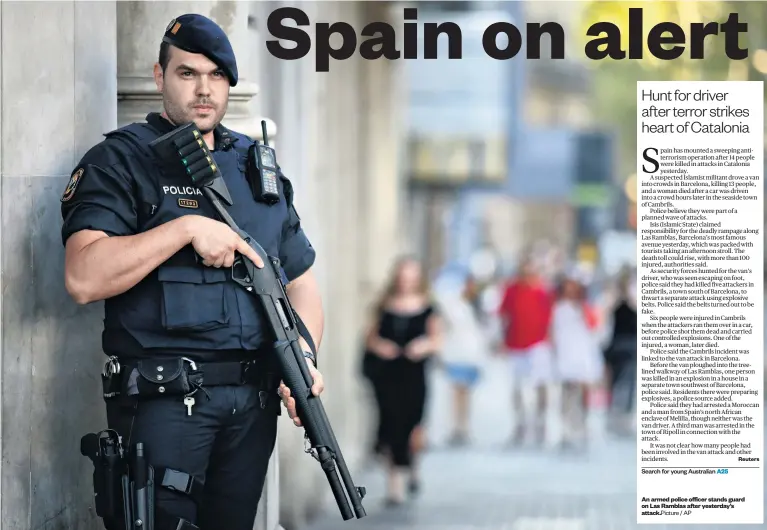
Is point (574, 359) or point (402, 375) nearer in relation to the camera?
point (402, 375)

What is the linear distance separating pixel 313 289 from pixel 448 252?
40928mm

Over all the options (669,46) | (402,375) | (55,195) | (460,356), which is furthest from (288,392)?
(460,356)

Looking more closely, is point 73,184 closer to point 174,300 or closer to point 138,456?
point 174,300

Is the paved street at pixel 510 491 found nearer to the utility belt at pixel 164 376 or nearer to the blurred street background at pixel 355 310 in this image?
the blurred street background at pixel 355 310

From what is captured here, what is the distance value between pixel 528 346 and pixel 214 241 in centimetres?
909

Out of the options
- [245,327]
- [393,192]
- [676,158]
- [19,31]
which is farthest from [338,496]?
[393,192]

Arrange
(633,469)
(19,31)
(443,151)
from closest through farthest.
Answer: (19,31)
(633,469)
(443,151)

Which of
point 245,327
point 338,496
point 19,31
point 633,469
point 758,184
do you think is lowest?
point 633,469

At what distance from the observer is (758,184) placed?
5070 millimetres

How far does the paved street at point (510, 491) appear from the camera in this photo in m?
8.27

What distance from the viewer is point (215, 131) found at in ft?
13.0

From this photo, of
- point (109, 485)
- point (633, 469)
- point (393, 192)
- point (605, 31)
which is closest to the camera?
point (109, 485)

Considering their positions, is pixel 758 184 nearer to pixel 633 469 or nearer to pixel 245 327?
pixel 245 327

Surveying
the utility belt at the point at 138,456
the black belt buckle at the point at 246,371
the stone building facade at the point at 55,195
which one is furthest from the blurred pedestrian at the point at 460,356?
the utility belt at the point at 138,456
